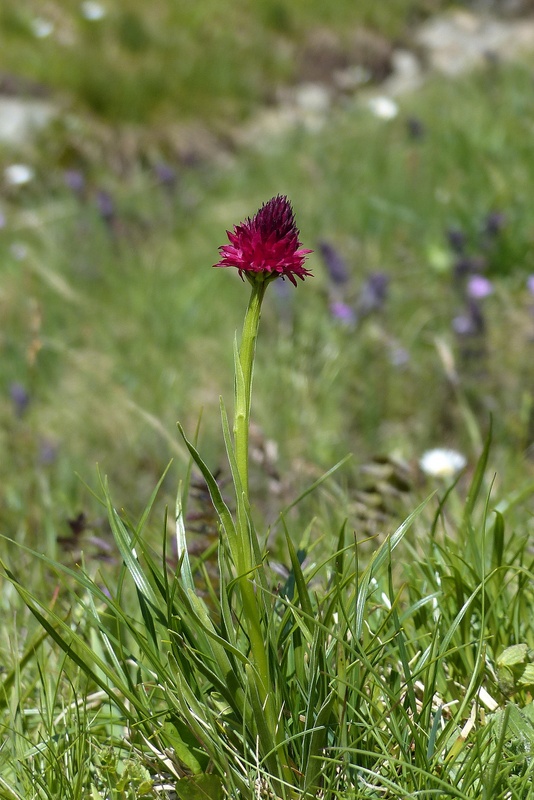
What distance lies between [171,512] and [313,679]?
4.06ft

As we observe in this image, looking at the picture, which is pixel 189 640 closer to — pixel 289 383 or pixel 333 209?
pixel 289 383

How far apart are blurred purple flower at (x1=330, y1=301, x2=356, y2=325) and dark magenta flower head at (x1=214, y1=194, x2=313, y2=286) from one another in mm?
2255

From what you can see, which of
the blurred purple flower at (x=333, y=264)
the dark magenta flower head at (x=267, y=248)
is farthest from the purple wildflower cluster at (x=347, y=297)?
the dark magenta flower head at (x=267, y=248)

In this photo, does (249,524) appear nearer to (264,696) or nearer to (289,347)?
(264,696)

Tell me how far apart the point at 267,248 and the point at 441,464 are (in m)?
1.46

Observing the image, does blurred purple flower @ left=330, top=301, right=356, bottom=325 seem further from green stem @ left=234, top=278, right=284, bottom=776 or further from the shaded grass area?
green stem @ left=234, top=278, right=284, bottom=776

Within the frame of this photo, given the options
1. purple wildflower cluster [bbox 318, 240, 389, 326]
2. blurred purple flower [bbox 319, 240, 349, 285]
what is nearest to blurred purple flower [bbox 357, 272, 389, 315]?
purple wildflower cluster [bbox 318, 240, 389, 326]

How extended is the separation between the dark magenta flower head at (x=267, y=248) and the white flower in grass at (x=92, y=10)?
8720mm

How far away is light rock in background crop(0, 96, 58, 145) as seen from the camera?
709cm

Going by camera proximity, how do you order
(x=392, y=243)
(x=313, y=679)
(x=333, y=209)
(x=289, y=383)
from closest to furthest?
(x=313, y=679)
(x=289, y=383)
(x=392, y=243)
(x=333, y=209)

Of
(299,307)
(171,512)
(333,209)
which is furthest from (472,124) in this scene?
(171,512)

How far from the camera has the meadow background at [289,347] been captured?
1.75 m

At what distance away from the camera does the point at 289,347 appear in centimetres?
325

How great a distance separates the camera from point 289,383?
310 cm
